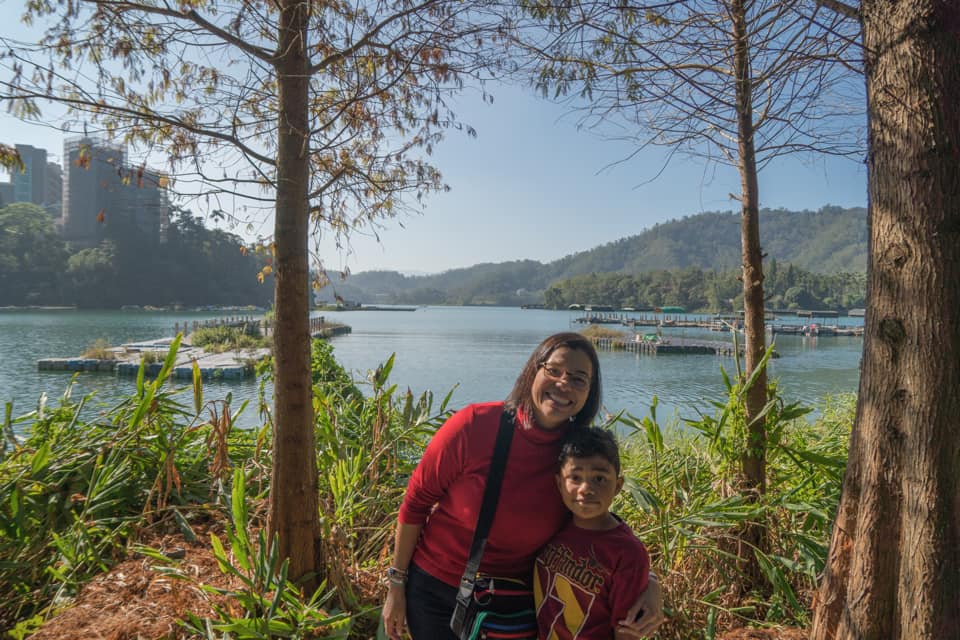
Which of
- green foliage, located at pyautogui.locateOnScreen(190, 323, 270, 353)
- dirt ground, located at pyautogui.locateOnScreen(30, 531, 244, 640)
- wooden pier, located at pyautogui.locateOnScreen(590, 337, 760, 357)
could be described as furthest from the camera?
wooden pier, located at pyautogui.locateOnScreen(590, 337, 760, 357)

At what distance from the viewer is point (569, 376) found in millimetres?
1410

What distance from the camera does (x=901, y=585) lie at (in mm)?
1525

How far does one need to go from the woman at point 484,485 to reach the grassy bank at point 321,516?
57cm

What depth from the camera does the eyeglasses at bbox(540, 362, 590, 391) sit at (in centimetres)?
141

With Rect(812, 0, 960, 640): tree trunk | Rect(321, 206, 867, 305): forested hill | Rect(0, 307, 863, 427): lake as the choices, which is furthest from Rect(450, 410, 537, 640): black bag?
Rect(321, 206, 867, 305): forested hill

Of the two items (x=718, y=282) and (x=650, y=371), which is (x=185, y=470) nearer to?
(x=650, y=371)

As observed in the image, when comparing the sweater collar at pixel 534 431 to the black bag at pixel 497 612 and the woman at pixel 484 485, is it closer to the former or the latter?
the woman at pixel 484 485

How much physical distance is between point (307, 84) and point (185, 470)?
2.28 m

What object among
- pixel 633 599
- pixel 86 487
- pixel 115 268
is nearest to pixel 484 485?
pixel 633 599

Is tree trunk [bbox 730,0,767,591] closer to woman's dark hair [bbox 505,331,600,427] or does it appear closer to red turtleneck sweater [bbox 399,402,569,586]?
woman's dark hair [bbox 505,331,600,427]

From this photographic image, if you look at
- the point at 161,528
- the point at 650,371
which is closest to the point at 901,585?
the point at 161,528

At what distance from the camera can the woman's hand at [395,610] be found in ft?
4.81

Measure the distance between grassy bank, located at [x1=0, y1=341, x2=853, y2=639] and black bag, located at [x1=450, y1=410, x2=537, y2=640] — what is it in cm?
67

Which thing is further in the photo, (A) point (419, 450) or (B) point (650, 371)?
(B) point (650, 371)
